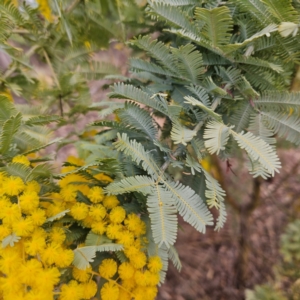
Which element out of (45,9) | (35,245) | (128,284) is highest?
(45,9)

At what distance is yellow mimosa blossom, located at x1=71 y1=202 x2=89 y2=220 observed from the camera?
460mm

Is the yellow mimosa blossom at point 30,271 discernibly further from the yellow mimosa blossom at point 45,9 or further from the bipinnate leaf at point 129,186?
the yellow mimosa blossom at point 45,9

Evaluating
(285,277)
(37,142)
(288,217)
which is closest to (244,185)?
(288,217)

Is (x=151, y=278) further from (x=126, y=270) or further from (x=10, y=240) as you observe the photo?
(x=10, y=240)

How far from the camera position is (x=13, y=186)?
1.48 ft

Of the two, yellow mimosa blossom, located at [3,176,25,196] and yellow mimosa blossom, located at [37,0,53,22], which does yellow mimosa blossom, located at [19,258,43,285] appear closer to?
yellow mimosa blossom, located at [3,176,25,196]

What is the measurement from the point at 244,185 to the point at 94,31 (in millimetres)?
1235

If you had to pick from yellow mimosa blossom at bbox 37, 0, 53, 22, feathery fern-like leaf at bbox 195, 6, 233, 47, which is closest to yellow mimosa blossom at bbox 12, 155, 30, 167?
feathery fern-like leaf at bbox 195, 6, 233, 47

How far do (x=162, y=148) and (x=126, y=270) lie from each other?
0.19 metres

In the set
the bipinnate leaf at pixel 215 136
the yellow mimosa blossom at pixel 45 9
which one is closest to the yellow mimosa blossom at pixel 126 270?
the bipinnate leaf at pixel 215 136

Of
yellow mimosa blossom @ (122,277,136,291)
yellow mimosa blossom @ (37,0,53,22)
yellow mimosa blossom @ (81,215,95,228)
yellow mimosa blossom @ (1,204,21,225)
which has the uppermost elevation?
yellow mimosa blossom @ (37,0,53,22)

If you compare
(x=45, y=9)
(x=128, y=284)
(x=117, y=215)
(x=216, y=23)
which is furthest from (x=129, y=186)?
(x=45, y=9)

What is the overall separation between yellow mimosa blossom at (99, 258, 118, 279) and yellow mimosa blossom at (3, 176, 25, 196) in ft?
0.55

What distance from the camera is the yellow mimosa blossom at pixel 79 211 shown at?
1.51 ft
